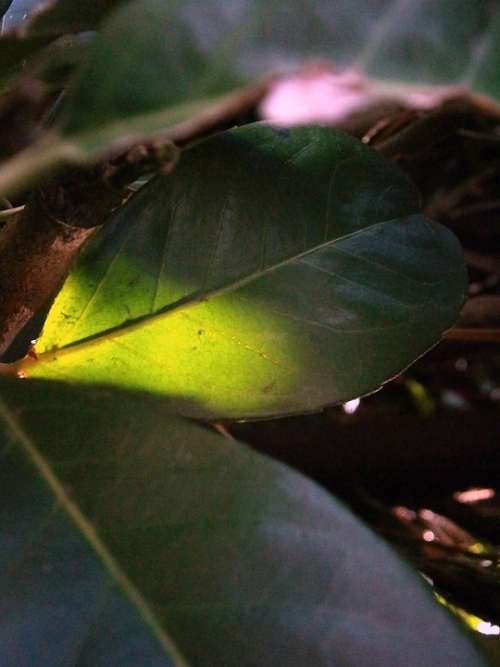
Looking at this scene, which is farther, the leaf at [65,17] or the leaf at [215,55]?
the leaf at [65,17]

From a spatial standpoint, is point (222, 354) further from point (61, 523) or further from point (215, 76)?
point (215, 76)

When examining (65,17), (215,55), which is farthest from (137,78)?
(65,17)

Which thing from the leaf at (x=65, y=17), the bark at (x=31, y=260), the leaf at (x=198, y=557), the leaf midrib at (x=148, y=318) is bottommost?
the leaf at (x=198, y=557)

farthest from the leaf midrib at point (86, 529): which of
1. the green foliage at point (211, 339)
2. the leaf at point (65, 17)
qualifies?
the leaf at point (65, 17)

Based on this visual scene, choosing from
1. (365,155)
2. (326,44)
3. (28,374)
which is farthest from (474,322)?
(326,44)

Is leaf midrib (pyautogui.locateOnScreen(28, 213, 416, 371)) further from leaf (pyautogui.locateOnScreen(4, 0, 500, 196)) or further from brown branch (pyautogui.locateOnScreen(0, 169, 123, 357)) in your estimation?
leaf (pyautogui.locateOnScreen(4, 0, 500, 196))

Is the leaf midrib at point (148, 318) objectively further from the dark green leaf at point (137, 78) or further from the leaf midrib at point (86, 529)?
the dark green leaf at point (137, 78)
